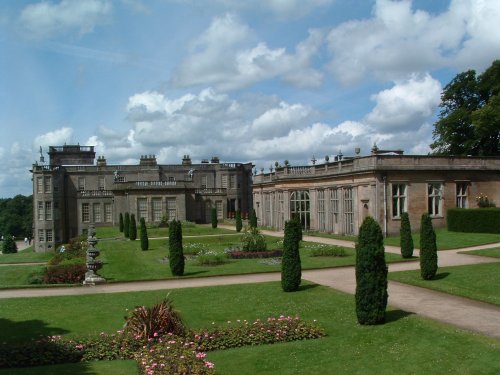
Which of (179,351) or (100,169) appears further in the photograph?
(100,169)

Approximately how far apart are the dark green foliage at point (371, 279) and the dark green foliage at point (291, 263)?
5148 millimetres

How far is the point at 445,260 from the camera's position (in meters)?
25.8

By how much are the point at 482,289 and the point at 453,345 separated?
6878 mm

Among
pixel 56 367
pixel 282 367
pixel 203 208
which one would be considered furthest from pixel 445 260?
pixel 203 208

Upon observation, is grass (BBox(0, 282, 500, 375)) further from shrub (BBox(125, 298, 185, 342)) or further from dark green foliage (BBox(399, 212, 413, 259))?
dark green foliage (BBox(399, 212, 413, 259))

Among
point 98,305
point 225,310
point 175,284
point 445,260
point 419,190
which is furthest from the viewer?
point 419,190

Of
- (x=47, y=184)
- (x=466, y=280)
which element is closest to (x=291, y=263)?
(x=466, y=280)

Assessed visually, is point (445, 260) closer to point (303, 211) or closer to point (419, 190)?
point (419, 190)

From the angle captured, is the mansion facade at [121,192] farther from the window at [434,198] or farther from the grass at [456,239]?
the grass at [456,239]

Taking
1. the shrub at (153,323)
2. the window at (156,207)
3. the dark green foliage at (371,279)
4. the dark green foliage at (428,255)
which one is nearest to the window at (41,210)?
the window at (156,207)

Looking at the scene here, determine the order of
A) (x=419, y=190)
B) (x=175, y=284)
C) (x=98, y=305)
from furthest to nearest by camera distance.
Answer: (x=419, y=190) → (x=175, y=284) → (x=98, y=305)

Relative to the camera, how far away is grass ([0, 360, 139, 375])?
12141mm

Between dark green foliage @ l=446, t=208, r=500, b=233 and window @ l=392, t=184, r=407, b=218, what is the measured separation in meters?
3.22

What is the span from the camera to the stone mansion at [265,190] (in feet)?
124
